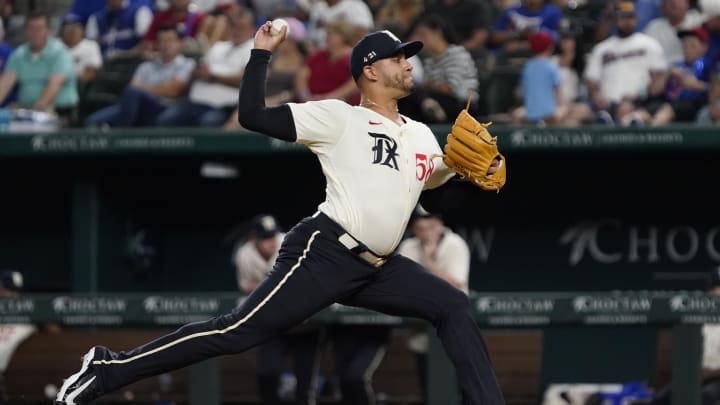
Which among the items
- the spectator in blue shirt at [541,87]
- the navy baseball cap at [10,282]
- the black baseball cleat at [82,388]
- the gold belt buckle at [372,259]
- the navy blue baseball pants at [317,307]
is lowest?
the black baseball cleat at [82,388]

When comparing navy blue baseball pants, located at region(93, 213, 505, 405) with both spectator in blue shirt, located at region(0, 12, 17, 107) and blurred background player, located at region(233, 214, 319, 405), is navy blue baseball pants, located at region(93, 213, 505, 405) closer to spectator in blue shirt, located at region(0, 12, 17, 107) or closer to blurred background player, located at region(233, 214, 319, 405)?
blurred background player, located at region(233, 214, 319, 405)

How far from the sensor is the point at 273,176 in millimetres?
10195

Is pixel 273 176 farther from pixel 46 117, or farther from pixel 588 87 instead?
pixel 588 87

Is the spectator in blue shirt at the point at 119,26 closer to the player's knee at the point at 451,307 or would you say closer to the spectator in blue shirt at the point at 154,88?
the spectator in blue shirt at the point at 154,88

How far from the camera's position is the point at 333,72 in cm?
935

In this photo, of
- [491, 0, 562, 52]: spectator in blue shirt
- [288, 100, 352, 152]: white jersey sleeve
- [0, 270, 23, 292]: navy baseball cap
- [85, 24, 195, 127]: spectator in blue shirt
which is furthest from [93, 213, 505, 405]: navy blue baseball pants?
[491, 0, 562, 52]: spectator in blue shirt

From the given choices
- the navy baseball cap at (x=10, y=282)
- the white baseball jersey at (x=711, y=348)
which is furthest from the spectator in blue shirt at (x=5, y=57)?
the white baseball jersey at (x=711, y=348)

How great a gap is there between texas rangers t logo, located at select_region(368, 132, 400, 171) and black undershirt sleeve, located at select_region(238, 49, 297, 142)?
0.34 metres

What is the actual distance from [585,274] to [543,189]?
654mm

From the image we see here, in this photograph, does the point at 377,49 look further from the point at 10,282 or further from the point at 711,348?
the point at 10,282

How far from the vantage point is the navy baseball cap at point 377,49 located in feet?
17.1

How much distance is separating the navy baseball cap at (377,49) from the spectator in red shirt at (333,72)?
3893 millimetres

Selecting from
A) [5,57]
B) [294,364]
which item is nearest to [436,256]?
[294,364]

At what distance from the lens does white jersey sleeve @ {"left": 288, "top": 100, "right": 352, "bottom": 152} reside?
5.07 metres
